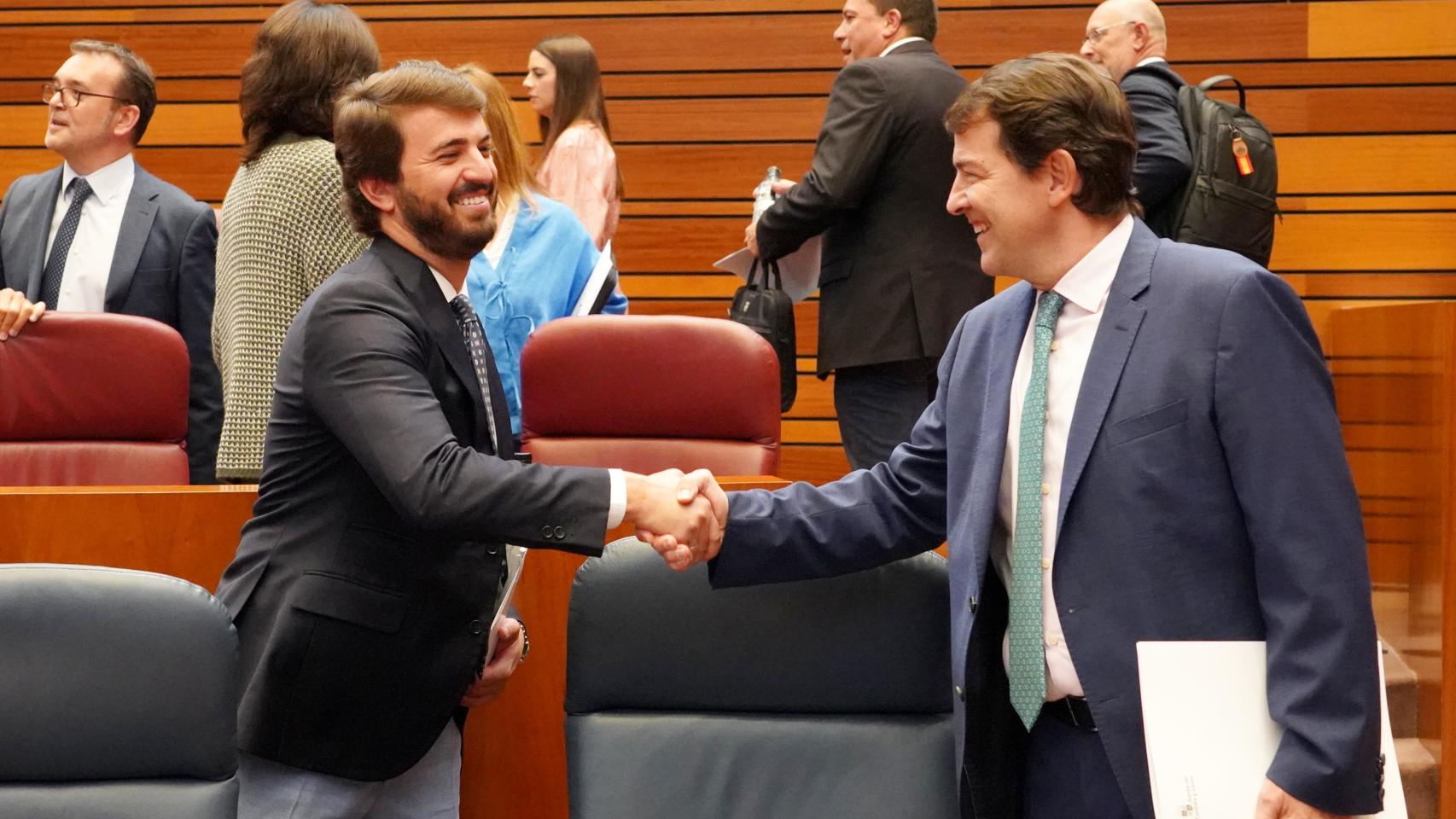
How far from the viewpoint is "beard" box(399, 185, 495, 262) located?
6.33ft

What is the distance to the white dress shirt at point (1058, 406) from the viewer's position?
67.0 inches

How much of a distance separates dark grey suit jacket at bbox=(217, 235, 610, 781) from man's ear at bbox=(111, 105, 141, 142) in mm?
2237

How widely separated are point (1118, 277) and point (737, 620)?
0.59 metres

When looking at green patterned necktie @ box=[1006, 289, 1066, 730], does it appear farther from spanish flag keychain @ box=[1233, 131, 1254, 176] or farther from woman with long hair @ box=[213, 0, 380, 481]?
spanish flag keychain @ box=[1233, 131, 1254, 176]

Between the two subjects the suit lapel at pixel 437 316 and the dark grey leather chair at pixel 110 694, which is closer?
the dark grey leather chair at pixel 110 694

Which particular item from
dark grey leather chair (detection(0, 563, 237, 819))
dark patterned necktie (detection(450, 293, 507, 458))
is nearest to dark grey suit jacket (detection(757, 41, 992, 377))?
dark patterned necktie (detection(450, 293, 507, 458))

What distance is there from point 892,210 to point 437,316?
75.1 inches

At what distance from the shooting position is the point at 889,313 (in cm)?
357

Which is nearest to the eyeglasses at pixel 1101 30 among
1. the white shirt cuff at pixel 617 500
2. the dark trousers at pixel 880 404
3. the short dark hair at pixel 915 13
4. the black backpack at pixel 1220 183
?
the black backpack at pixel 1220 183

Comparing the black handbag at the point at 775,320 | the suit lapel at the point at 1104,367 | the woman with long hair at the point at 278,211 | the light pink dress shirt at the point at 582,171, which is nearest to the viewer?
the suit lapel at the point at 1104,367

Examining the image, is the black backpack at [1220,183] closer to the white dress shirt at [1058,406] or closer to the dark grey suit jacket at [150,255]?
the white dress shirt at [1058,406]

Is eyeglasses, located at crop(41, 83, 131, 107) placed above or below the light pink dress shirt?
above

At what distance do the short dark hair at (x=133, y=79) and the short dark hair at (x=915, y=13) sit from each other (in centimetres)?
184

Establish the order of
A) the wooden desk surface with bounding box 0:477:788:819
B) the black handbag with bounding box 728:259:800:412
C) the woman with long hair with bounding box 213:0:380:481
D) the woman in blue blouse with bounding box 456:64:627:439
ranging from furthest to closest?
the black handbag with bounding box 728:259:800:412
the woman in blue blouse with bounding box 456:64:627:439
the woman with long hair with bounding box 213:0:380:481
the wooden desk surface with bounding box 0:477:788:819
